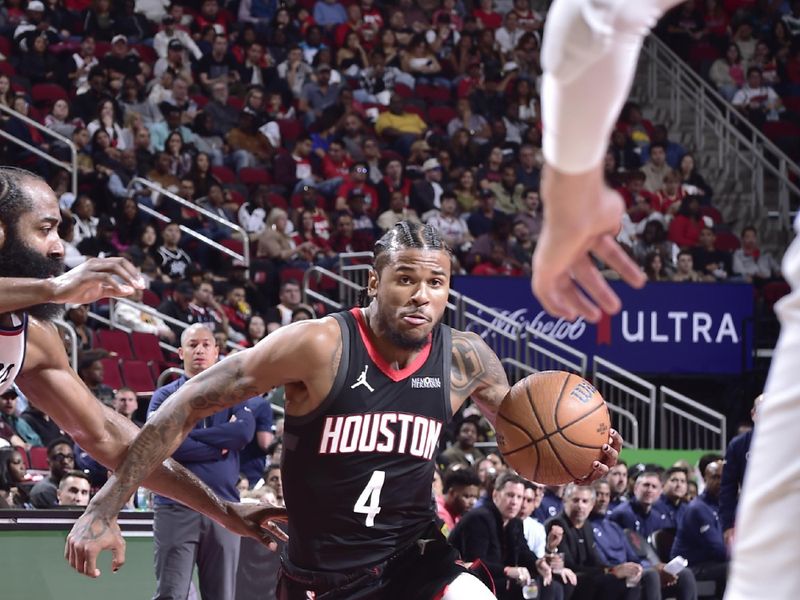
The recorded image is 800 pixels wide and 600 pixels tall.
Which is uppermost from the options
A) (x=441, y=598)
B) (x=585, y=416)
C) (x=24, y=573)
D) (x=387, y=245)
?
(x=387, y=245)

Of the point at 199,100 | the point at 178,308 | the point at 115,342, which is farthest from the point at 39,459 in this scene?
the point at 199,100

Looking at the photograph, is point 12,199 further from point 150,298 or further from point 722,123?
point 722,123

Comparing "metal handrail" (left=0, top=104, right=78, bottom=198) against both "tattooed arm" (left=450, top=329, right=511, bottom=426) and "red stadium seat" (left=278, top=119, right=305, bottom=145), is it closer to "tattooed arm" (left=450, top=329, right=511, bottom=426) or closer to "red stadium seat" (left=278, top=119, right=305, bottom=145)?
"red stadium seat" (left=278, top=119, right=305, bottom=145)

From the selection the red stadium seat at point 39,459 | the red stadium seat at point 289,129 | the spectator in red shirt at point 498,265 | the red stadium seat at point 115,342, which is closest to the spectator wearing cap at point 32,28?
the red stadium seat at point 289,129

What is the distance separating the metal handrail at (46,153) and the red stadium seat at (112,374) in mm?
2342

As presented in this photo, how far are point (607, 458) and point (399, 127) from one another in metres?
12.1

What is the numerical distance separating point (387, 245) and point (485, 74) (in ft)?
44.6

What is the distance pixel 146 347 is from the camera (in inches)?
459

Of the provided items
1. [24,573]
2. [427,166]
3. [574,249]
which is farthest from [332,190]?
[574,249]

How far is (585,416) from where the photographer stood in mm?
4648

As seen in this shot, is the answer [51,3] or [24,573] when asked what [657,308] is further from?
[24,573]

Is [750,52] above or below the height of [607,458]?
above

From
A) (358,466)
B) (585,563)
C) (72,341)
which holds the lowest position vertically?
(585,563)

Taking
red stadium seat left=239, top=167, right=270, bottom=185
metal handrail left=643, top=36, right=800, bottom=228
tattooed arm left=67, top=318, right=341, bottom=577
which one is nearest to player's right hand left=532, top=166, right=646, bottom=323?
tattooed arm left=67, top=318, right=341, bottom=577
